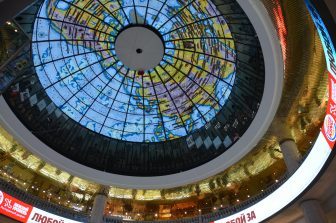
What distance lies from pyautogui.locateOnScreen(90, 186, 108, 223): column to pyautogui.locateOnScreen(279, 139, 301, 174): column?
16.6m

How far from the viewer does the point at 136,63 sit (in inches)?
1089

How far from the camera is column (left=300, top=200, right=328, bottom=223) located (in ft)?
61.9

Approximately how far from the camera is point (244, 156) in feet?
92.6

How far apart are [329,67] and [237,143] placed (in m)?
14.7

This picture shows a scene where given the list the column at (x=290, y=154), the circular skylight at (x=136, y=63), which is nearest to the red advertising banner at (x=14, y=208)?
the circular skylight at (x=136, y=63)

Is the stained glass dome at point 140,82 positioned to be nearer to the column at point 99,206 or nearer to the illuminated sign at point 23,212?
the column at point 99,206

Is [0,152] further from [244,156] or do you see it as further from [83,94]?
[244,156]

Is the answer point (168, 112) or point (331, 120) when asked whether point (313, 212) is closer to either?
point (331, 120)

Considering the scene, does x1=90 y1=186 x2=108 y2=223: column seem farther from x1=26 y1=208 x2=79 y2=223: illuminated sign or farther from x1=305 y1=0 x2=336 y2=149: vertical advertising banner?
x1=305 y1=0 x2=336 y2=149: vertical advertising banner

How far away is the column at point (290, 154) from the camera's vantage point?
23208 millimetres

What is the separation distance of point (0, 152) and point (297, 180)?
2652cm

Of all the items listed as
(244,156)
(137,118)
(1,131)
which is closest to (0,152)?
(1,131)

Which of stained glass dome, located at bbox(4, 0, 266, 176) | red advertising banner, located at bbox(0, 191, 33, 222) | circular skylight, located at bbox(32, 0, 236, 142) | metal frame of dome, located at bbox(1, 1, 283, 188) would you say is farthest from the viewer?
circular skylight, located at bbox(32, 0, 236, 142)

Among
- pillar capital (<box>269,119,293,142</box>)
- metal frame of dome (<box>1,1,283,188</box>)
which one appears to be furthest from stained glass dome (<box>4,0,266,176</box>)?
pillar capital (<box>269,119,293,142</box>)
